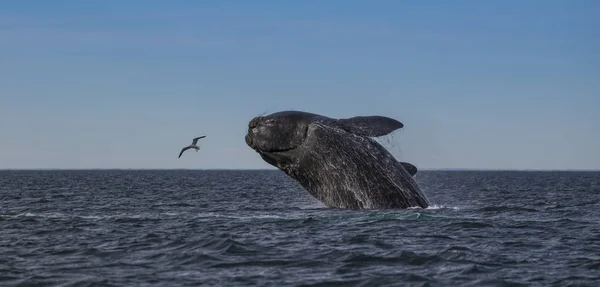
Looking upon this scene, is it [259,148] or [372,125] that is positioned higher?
[372,125]

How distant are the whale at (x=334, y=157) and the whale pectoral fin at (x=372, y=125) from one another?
0.12m

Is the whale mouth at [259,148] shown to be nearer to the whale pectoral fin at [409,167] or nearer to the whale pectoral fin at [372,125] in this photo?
the whale pectoral fin at [372,125]

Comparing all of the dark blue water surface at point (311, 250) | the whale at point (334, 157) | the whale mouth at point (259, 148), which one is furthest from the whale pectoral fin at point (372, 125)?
the dark blue water surface at point (311, 250)

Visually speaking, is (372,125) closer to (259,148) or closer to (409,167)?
(409,167)

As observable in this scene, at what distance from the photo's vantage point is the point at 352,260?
14.2 meters

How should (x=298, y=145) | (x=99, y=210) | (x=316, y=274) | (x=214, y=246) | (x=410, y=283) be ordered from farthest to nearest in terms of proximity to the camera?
1. (x=99, y=210)
2. (x=298, y=145)
3. (x=214, y=246)
4. (x=316, y=274)
5. (x=410, y=283)

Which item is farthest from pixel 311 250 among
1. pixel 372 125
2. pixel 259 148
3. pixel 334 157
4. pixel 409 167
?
pixel 409 167

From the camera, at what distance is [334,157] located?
18094 mm

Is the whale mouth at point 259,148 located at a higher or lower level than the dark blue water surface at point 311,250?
higher

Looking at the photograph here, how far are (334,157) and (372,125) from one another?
1428 millimetres

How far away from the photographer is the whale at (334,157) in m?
18.1

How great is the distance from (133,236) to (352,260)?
6200 mm

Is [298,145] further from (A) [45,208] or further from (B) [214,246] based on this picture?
(A) [45,208]

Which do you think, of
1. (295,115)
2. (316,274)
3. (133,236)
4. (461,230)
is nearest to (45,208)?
(133,236)
